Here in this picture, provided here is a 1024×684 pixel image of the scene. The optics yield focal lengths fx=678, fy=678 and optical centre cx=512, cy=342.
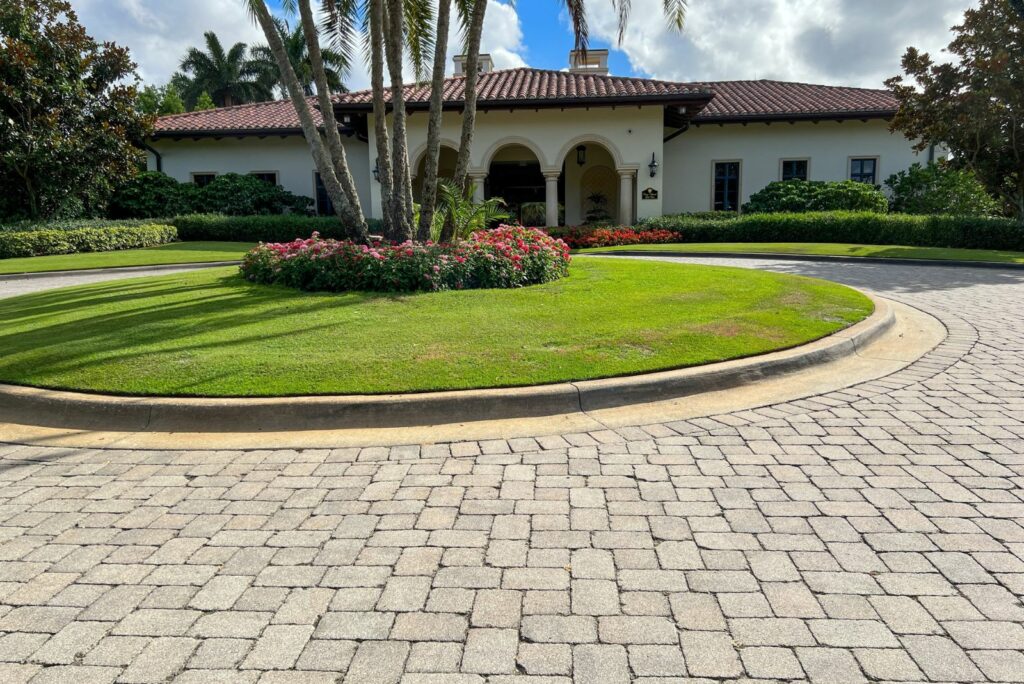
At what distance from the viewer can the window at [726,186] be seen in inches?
1062

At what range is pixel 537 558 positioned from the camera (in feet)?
10.2

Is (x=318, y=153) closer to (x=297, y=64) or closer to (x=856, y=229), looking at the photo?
(x=856, y=229)

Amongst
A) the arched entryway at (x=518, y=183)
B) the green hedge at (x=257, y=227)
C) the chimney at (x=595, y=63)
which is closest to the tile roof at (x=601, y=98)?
the arched entryway at (x=518, y=183)

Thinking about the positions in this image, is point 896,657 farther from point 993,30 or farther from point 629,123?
point 629,123

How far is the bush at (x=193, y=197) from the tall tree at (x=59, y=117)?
1.27m

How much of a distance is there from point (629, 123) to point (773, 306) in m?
17.2

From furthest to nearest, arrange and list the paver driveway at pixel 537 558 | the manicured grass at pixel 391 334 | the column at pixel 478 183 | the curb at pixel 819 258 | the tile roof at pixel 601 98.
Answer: the column at pixel 478 183 < the tile roof at pixel 601 98 < the curb at pixel 819 258 < the manicured grass at pixel 391 334 < the paver driveway at pixel 537 558

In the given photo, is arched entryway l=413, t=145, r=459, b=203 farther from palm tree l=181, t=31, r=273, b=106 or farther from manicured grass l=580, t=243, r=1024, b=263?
palm tree l=181, t=31, r=273, b=106

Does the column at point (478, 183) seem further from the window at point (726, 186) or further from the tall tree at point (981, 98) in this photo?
the tall tree at point (981, 98)

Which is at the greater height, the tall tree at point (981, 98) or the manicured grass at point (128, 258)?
A: the tall tree at point (981, 98)

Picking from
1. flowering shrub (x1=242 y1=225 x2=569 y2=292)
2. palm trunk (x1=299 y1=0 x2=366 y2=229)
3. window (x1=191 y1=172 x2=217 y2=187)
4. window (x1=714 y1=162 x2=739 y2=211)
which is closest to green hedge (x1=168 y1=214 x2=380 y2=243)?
window (x1=191 y1=172 x2=217 y2=187)

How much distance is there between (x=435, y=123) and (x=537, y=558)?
32.0 ft

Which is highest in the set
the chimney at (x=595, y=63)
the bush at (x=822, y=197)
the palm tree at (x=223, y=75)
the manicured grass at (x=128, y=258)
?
the palm tree at (x=223, y=75)

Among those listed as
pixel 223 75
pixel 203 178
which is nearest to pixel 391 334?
pixel 203 178
